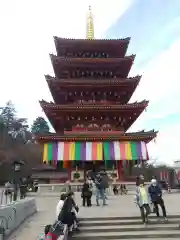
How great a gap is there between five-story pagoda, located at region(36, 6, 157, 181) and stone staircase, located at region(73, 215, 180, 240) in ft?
54.6

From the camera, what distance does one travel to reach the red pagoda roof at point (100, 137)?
30.3m

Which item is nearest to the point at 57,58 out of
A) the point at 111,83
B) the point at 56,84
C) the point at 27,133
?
the point at 56,84

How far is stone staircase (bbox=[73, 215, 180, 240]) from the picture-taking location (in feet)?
35.8

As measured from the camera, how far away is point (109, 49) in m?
37.4

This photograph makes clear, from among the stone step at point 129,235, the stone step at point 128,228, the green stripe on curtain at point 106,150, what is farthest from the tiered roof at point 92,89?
the stone step at point 129,235

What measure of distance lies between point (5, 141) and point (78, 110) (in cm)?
4383

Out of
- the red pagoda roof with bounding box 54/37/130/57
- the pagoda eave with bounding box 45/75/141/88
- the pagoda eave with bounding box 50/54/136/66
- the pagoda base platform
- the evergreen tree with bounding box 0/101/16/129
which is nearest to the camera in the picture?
the pagoda base platform

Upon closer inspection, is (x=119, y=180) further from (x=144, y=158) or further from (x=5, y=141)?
(x=5, y=141)

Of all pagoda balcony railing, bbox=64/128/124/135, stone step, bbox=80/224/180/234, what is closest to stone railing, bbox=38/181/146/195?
pagoda balcony railing, bbox=64/128/124/135

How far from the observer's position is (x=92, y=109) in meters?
31.4

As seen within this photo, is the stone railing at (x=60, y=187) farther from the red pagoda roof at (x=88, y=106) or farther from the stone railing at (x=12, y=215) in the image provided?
the stone railing at (x=12, y=215)

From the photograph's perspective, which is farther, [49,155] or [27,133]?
[27,133]

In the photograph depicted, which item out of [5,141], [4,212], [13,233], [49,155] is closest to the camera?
[4,212]

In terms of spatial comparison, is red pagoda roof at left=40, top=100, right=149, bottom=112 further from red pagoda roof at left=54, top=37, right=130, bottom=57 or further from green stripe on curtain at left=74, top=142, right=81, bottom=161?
red pagoda roof at left=54, top=37, right=130, bottom=57
